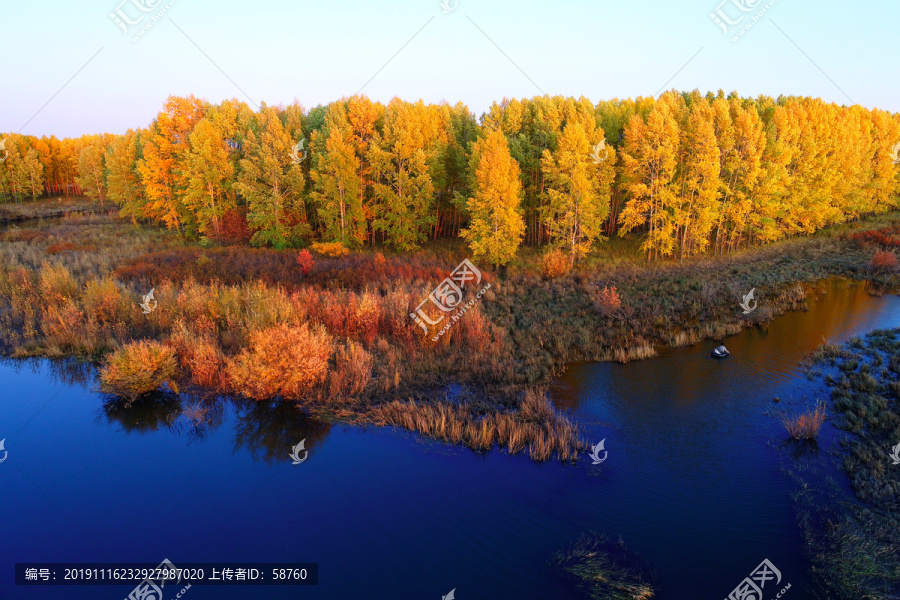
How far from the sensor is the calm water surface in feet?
25.3

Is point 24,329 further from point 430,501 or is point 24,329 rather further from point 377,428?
point 430,501

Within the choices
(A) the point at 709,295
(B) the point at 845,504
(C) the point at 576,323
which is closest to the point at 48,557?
(B) the point at 845,504

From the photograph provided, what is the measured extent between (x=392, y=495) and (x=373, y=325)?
8541 mm

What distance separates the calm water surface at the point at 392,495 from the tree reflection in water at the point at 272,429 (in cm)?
5

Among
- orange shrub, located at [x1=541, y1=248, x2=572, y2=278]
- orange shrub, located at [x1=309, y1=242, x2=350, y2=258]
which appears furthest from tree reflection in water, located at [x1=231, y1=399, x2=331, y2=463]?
orange shrub, located at [x1=541, y1=248, x2=572, y2=278]

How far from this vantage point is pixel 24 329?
17.0 meters

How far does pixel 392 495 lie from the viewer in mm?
9648

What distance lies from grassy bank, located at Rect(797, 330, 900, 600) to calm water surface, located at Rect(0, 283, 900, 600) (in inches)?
17.0

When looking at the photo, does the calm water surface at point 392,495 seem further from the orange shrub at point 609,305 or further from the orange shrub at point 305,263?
the orange shrub at point 305,263

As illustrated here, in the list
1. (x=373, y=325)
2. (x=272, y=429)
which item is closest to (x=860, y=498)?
(x=272, y=429)

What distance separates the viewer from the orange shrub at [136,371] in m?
12.8

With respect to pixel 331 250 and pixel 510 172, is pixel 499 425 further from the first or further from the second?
pixel 331 250

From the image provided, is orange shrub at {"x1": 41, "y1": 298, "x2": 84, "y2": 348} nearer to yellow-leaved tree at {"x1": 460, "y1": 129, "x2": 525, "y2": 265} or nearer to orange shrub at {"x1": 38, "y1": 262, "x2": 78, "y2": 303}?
orange shrub at {"x1": 38, "y1": 262, "x2": 78, "y2": 303}

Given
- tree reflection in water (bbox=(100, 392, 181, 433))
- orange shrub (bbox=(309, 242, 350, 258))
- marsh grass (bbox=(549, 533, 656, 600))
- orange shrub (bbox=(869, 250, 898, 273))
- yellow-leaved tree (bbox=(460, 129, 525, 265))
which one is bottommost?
marsh grass (bbox=(549, 533, 656, 600))
